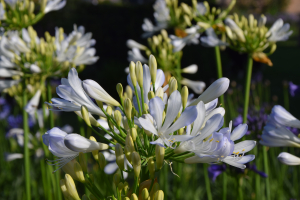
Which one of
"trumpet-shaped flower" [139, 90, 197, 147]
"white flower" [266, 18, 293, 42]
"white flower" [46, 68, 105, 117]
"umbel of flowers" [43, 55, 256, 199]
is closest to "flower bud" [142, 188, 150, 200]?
"umbel of flowers" [43, 55, 256, 199]

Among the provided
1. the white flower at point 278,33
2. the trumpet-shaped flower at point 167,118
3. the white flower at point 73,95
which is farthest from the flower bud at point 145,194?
the white flower at point 278,33

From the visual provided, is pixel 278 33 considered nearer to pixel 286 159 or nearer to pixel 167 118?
pixel 286 159

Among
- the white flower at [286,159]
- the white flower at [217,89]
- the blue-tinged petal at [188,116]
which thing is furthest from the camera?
the white flower at [286,159]

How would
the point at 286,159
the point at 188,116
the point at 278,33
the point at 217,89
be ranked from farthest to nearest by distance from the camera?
1. the point at 278,33
2. the point at 286,159
3. the point at 217,89
4. the point at 188,116

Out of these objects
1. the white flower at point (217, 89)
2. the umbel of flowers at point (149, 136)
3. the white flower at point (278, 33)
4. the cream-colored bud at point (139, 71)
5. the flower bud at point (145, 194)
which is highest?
the white flower at point (278, 33)

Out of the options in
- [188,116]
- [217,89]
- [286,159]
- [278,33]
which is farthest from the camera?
[278,33]

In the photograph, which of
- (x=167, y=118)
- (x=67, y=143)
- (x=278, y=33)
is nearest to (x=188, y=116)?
(x=167, y=118)

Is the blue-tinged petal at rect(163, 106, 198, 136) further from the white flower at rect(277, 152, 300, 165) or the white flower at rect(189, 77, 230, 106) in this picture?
the white flower at rect(277, 152, 300, 165)

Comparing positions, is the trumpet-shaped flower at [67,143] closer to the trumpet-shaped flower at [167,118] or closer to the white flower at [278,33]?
the trumpet-shaped flower at [167,118]
